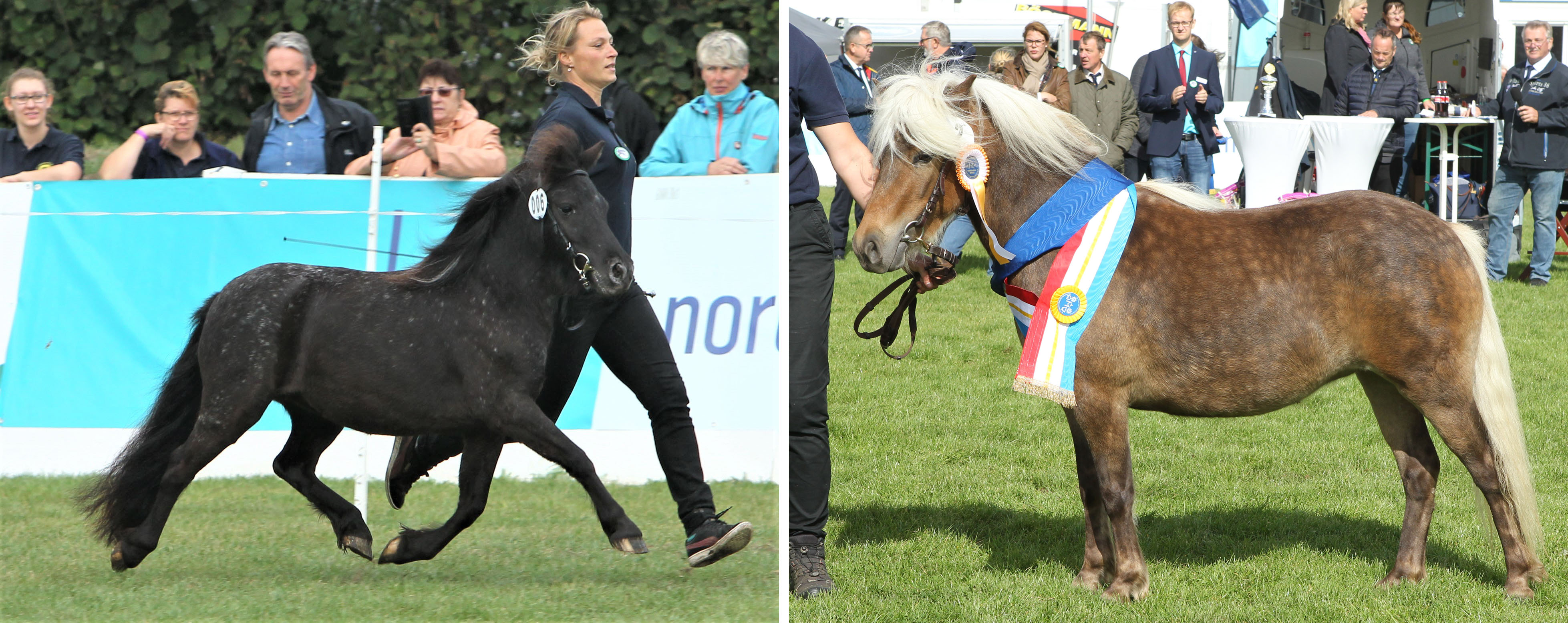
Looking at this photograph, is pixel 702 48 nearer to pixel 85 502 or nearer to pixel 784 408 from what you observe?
pixel 784 408

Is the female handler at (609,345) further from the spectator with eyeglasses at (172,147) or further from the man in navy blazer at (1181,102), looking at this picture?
the man in navy blazer at (1181,102)

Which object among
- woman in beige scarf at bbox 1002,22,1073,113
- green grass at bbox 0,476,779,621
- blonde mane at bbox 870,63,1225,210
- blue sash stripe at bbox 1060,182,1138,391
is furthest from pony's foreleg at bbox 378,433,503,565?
woman in beige scarf at bbox 1002,22,1073,113

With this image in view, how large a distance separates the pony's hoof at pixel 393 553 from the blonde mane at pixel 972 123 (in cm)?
161

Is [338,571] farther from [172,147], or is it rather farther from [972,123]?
[972,123]

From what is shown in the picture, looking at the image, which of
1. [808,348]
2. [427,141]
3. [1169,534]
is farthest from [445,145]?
[1169,534]

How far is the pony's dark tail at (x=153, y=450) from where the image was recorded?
2.99m

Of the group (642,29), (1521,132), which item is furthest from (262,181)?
(1521,132)

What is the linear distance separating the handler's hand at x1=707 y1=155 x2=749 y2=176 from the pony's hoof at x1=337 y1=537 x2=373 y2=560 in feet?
6.41

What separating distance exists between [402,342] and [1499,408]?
9.71ft

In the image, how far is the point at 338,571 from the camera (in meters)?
3.58

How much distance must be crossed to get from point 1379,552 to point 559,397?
2743mm

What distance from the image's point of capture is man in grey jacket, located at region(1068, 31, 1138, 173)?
9711 mm

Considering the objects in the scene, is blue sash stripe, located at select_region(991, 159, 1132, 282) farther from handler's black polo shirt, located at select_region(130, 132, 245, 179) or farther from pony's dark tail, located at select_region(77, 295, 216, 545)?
handler's black polo shirt, located at select_region(130, 132, 245, 179)

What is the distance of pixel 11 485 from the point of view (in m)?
4.19
